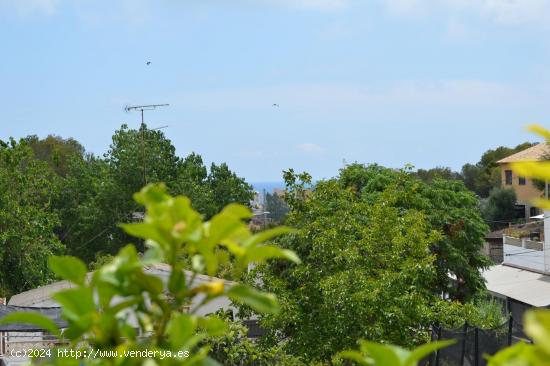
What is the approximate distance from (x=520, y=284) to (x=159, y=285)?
32192 millimetres

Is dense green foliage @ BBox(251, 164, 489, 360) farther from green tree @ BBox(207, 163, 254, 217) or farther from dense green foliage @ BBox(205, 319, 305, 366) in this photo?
green tree @ BBox(207, 163, 254, 217)

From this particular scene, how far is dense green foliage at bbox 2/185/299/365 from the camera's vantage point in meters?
1.27

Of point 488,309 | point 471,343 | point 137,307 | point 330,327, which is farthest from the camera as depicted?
point 488,309

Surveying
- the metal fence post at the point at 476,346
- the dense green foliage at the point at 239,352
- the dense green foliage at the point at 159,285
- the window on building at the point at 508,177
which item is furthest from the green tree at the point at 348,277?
the window on building at the point at 508,177

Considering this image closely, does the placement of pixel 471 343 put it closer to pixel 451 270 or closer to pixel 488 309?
pixel 488 309

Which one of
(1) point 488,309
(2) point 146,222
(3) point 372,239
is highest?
(2) point 146,222

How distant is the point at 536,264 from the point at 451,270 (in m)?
7.67

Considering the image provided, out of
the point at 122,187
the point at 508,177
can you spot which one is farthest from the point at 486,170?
the point at 122,187

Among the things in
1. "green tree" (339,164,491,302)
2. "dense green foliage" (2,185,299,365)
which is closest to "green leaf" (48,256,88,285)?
"dense green foliage" (2,185,299,365)

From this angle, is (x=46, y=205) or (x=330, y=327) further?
(x=46, y=205)

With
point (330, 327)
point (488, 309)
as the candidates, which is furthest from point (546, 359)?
point (488, 309)

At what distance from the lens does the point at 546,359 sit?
988 mm

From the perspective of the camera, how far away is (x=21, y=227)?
31.2m

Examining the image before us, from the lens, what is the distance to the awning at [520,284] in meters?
28.8
